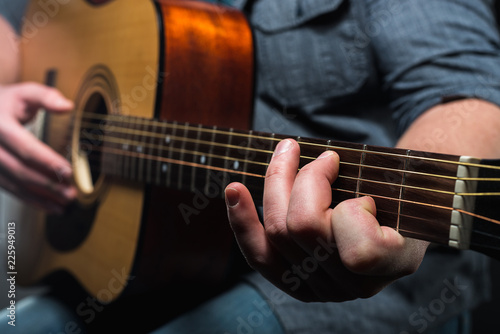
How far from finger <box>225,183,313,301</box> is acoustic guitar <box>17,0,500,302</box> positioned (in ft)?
0.10

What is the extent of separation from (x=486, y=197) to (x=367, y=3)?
18.4 inches

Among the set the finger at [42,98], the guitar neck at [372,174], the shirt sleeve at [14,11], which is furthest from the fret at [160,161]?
the shirt sleeve at [14,11]

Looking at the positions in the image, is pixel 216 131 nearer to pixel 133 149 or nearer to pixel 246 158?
pixel 246 158

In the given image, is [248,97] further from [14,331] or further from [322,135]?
[14,331]

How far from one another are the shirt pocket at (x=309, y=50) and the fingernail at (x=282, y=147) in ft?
1.12

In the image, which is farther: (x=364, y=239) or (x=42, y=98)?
(x=42, y=98)

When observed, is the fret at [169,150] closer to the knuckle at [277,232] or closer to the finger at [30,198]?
the knuckle at [277,232]

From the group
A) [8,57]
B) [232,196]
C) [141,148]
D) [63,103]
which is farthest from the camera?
[8,57]

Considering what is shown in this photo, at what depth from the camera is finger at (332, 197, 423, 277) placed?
352 millimetres

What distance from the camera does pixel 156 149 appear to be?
2.04 ft

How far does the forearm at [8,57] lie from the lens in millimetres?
1036

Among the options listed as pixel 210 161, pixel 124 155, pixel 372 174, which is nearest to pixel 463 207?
pixel 372 174

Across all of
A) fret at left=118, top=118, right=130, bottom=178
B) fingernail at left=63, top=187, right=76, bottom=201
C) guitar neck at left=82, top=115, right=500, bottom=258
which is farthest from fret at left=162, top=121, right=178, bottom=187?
fingernail at left=63, top=187, right=76, bottom=201

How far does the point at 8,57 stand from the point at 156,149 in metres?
0.67
